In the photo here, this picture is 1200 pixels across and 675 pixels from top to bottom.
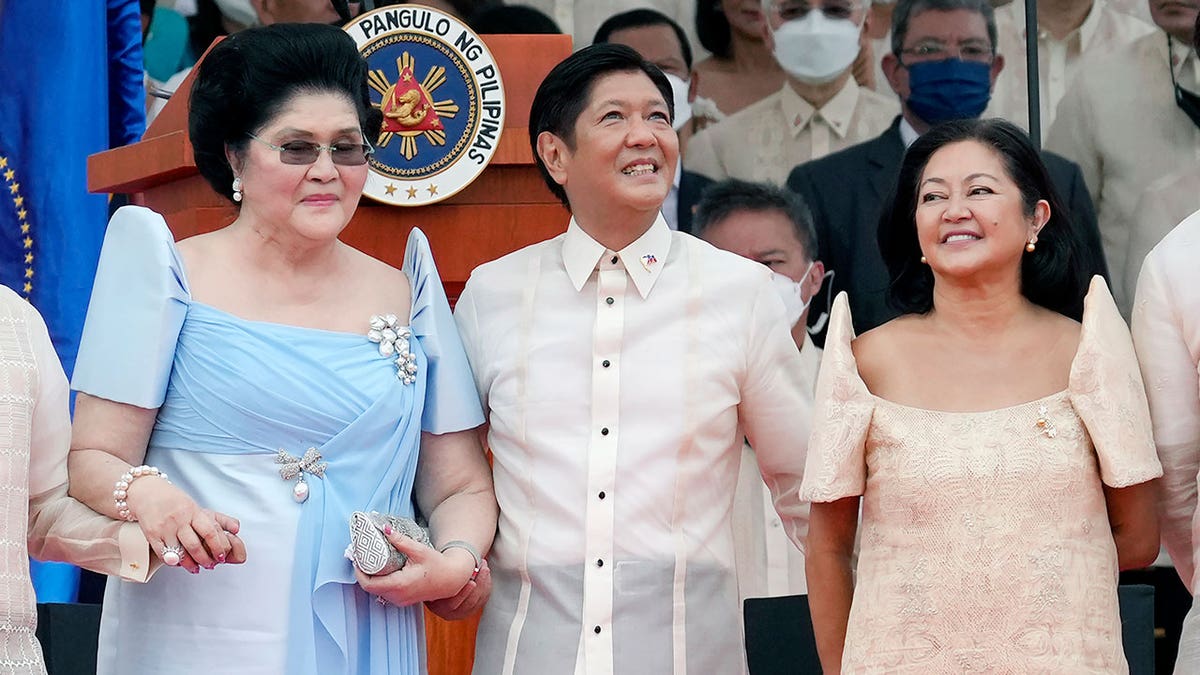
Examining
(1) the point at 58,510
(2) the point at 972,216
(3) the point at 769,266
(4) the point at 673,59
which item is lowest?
(1) the point at 58,510

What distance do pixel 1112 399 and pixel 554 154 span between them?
118 cm

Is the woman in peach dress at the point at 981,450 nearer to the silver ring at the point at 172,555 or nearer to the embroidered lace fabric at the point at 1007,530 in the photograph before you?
the embroidered lace fabric at the point at 1007,530

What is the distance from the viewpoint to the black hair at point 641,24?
546cm

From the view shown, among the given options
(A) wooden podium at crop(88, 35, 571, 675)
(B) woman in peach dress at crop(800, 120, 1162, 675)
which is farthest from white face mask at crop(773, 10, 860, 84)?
(B) woman in peach dress at crop(800, 120, 1162, 675)

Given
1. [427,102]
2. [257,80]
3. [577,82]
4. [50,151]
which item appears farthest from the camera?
[50,151]

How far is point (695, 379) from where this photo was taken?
10.6 ft

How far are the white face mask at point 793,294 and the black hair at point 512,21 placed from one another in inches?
41.9

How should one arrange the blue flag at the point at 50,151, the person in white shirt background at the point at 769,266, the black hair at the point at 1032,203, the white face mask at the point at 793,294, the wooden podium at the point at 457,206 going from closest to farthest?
the black hair at the point at 1032,203 → the wooden podium at the point at 457,206 → the blue flag at the point at 50,151 → the person in white shirt background at the point at 769,266 → the white face mask at the point at 793,294

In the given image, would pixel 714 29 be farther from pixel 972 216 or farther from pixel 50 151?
pixel 972 216

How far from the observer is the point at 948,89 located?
17.4 feet

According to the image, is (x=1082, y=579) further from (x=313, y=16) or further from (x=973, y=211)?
(x=313, y=16)

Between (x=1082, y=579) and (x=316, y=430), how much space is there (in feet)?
4.21

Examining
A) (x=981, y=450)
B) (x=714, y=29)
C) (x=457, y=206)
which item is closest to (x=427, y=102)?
(x=457, y=206)

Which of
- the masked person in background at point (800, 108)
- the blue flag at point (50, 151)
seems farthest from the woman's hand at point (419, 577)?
the masked person in background at point (800, 108)
